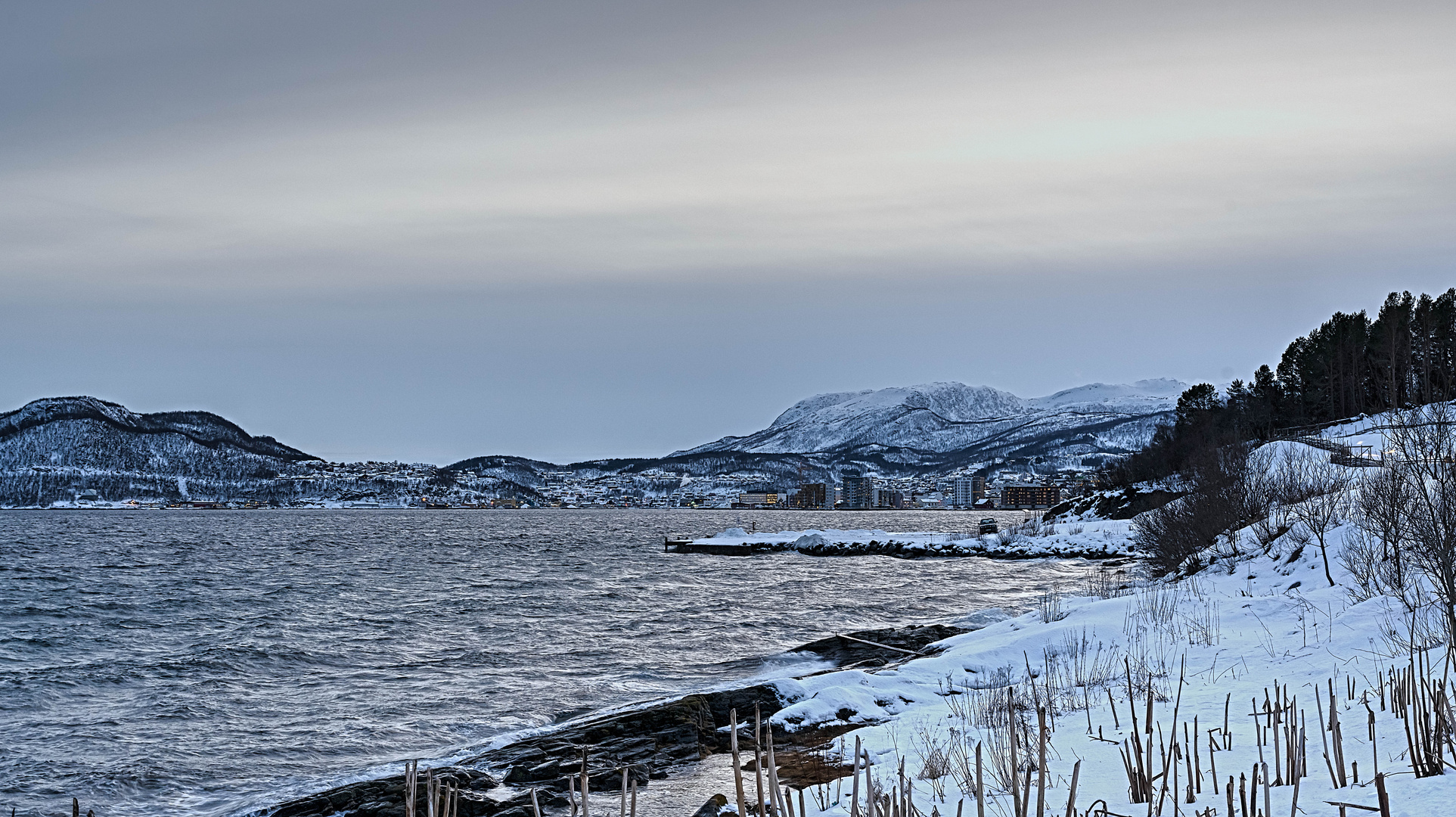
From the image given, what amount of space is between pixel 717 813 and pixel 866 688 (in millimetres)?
6845

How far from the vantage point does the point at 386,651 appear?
25.9 m

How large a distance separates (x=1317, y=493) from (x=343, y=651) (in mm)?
25064

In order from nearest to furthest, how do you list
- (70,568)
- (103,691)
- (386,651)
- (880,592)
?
(103,691) < (386,651) < (880,592) < (70,568)

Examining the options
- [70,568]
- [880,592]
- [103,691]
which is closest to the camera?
[103,691]

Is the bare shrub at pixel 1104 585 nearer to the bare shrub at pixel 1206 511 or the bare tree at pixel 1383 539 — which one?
the bare shrub at pixel 1206 511

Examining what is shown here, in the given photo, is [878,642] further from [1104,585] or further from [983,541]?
[983,541]

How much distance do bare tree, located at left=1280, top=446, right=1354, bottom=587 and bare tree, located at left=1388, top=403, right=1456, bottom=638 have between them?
4342 mm

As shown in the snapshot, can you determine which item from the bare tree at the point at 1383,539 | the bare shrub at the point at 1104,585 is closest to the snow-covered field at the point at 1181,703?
the bare tree at the point at 1383,539

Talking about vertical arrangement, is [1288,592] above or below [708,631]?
above

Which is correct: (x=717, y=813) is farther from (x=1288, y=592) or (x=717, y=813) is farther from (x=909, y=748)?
(x=1288, y=592)

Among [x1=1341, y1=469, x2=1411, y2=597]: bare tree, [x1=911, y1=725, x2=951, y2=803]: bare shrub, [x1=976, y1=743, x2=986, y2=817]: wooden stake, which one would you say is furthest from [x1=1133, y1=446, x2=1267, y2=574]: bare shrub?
[x1=976, y1=743, x2=986, y2=817]: wooden stake

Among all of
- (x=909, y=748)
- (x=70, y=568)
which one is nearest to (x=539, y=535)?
(x=70, y=568)

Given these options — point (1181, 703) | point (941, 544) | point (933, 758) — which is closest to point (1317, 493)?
point (1181, 703)

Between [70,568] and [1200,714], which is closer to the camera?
[1200,714]
